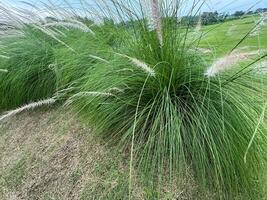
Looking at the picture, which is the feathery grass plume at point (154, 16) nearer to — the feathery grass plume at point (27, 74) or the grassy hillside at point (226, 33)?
the grassy hillside at point (226, 33)

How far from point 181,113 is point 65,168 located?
750mm

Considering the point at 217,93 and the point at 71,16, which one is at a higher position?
the point at 71,16

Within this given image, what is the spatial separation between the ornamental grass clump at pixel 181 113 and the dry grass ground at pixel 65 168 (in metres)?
0.09

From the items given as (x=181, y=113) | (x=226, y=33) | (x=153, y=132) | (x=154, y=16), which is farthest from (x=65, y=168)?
(x=226, y=33)

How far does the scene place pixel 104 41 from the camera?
3135 millimetres

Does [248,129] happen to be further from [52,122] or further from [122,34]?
[52,122]

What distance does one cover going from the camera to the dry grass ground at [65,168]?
7.38 ft

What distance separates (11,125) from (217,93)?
71.5 inches

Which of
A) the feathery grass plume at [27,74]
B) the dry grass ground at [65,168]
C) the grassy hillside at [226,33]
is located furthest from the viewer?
the feathery grass plume at [27,74]

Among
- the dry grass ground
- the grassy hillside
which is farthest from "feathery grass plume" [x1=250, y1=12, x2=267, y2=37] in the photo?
the dry grass ground

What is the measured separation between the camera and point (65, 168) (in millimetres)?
2572

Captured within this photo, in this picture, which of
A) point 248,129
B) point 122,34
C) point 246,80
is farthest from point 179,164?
point 122,34

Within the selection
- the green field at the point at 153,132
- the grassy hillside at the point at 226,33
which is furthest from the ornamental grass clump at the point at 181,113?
the grassy hillside at the point at 226,33

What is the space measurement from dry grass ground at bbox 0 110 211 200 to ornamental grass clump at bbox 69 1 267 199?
3.5 inches
